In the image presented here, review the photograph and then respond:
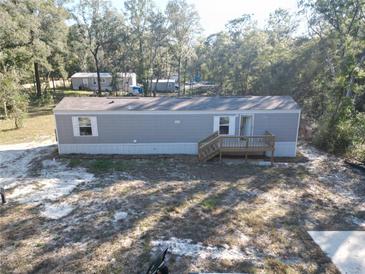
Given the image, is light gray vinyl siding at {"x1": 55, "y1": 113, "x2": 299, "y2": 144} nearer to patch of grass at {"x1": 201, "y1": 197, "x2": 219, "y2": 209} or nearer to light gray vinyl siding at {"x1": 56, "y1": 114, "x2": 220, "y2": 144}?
light gray vinyl siding at {"x1": 56, "y1": 114, "x2": 220, "y2": 144}

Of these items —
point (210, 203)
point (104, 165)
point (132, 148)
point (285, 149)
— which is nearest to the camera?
point (210, 203)

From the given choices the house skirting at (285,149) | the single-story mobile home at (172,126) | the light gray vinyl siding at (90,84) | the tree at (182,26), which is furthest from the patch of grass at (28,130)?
the light gray vinyl siding at (90,84)

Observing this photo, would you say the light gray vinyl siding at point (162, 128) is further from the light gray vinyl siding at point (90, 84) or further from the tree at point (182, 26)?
the light gray vinyl siding at point (90, 84)

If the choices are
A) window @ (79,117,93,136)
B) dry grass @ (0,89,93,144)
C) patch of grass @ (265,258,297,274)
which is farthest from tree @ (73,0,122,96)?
patch of grass @ (265,258,297,274)

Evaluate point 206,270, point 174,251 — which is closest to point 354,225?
point 206,270

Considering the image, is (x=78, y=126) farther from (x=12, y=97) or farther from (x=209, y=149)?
(x=12, y=97)

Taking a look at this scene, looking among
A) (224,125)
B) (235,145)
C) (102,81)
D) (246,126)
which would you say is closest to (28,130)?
(224,125)

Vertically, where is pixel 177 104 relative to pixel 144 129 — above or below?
above
